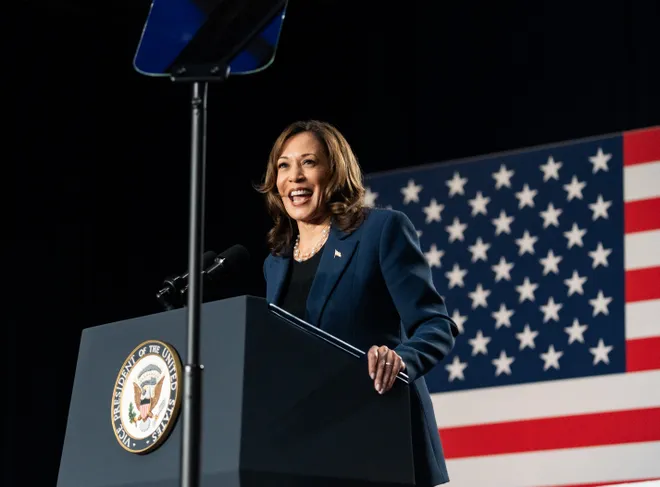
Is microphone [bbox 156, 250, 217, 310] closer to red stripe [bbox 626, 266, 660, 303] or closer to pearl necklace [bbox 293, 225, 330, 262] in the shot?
pearl necklace [bbox 293, 225, 330, 262]

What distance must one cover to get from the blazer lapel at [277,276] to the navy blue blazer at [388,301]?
10 centimetres

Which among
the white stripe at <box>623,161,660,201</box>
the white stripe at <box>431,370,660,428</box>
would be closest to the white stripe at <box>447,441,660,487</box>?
the white stripe at <box>431,370,660,428</box>

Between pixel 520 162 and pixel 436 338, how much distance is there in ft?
8.62

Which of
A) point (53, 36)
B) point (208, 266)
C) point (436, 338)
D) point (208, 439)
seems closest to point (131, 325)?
point (208, 266)

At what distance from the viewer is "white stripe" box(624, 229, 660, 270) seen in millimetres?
3994

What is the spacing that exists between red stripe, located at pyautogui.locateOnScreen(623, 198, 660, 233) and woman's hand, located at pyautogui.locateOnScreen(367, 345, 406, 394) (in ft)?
8.56

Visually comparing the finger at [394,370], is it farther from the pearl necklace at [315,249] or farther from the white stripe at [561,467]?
the white stripe at [561,467]

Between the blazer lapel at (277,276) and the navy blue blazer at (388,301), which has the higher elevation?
the blazer lapel at (277,276)

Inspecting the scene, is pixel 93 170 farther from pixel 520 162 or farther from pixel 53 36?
pixel 520 162

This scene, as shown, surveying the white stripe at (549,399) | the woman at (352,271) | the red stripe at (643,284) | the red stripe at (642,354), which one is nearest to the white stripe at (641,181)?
the red stripe at (643,284)

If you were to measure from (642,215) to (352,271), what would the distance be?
2.42 m

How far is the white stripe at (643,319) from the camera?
395cm

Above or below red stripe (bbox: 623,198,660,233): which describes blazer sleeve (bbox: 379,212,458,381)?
below

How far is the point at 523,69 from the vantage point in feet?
14.0
